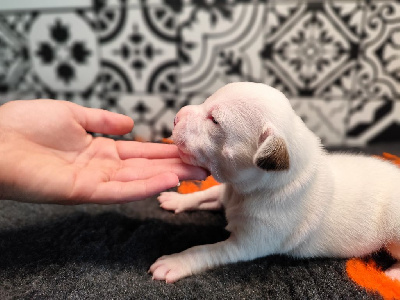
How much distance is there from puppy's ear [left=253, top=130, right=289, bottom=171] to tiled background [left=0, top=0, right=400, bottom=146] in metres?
1.14

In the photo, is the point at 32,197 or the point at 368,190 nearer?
the point at 32,197

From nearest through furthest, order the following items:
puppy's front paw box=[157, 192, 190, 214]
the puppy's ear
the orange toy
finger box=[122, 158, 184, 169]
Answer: the puppy's ear, the orange toy, finger box=[122, 158, 184, 169], puppy's front paw box=[157, 192, 190, 214]

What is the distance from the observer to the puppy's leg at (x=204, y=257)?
943 mm

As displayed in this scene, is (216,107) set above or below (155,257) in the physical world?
above

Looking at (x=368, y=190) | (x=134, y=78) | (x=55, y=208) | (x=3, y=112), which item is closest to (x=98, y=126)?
(x=3, y=112)

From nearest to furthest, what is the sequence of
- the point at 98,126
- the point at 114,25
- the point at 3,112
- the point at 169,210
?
the point at 3,112 → the point at 98,126 → the point at 169,210 → the point at 114,25

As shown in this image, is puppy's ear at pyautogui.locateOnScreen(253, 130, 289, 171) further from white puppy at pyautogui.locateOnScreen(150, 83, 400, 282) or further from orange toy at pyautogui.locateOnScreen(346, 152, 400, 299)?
orange toy at pyautogui.locateOnScreen(346, 152, 400, 299)

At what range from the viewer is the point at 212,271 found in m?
0.98

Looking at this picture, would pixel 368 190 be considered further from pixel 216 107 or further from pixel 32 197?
pixel 32 197

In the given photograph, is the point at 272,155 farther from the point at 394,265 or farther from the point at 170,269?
the point at 394,265

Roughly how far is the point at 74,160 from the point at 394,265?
110cm

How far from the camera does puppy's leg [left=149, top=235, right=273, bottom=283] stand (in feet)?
3.09

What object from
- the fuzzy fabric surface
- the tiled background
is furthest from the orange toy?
the tiled background

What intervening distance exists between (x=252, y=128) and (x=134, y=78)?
48.5 inches
